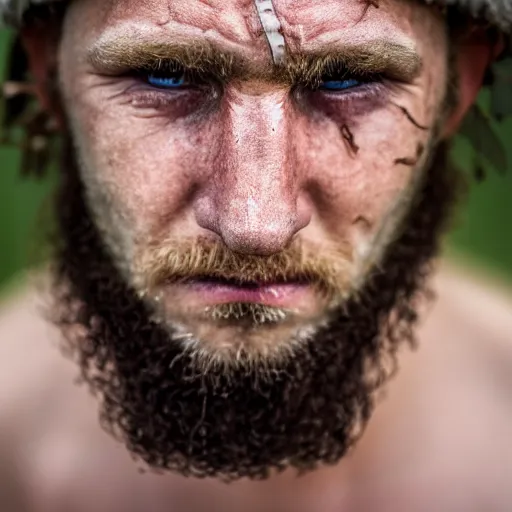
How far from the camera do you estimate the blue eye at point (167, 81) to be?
251cm

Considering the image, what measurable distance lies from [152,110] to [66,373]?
151 centimetres

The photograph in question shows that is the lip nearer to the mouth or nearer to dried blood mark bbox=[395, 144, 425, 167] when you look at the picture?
the mouth

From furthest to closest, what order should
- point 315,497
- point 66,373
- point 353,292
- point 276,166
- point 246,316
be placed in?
point 66,373 → point 315,497 → point 353,292 → point 246,316 → point 276,166

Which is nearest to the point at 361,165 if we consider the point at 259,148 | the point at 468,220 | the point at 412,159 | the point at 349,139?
the point at 349,139

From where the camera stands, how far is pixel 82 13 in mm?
2596

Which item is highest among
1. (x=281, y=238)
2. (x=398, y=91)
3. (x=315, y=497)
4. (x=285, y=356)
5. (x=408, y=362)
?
(x=398, y=91)

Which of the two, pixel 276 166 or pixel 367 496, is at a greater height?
pixel 276 166

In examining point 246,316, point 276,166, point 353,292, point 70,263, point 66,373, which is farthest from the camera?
point 66,373

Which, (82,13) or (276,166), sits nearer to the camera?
(276,166)

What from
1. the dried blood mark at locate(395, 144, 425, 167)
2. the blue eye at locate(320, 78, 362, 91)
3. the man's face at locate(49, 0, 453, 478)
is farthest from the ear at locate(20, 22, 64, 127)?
the dried blood mark at locate(395, 144, 425, 167)

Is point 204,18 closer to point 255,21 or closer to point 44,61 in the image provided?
point 255,21

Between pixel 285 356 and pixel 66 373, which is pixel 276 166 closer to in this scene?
pixel 285 356

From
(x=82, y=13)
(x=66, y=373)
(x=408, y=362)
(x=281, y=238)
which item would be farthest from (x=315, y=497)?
(x=82, y=13)

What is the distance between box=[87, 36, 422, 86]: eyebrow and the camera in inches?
92.6
